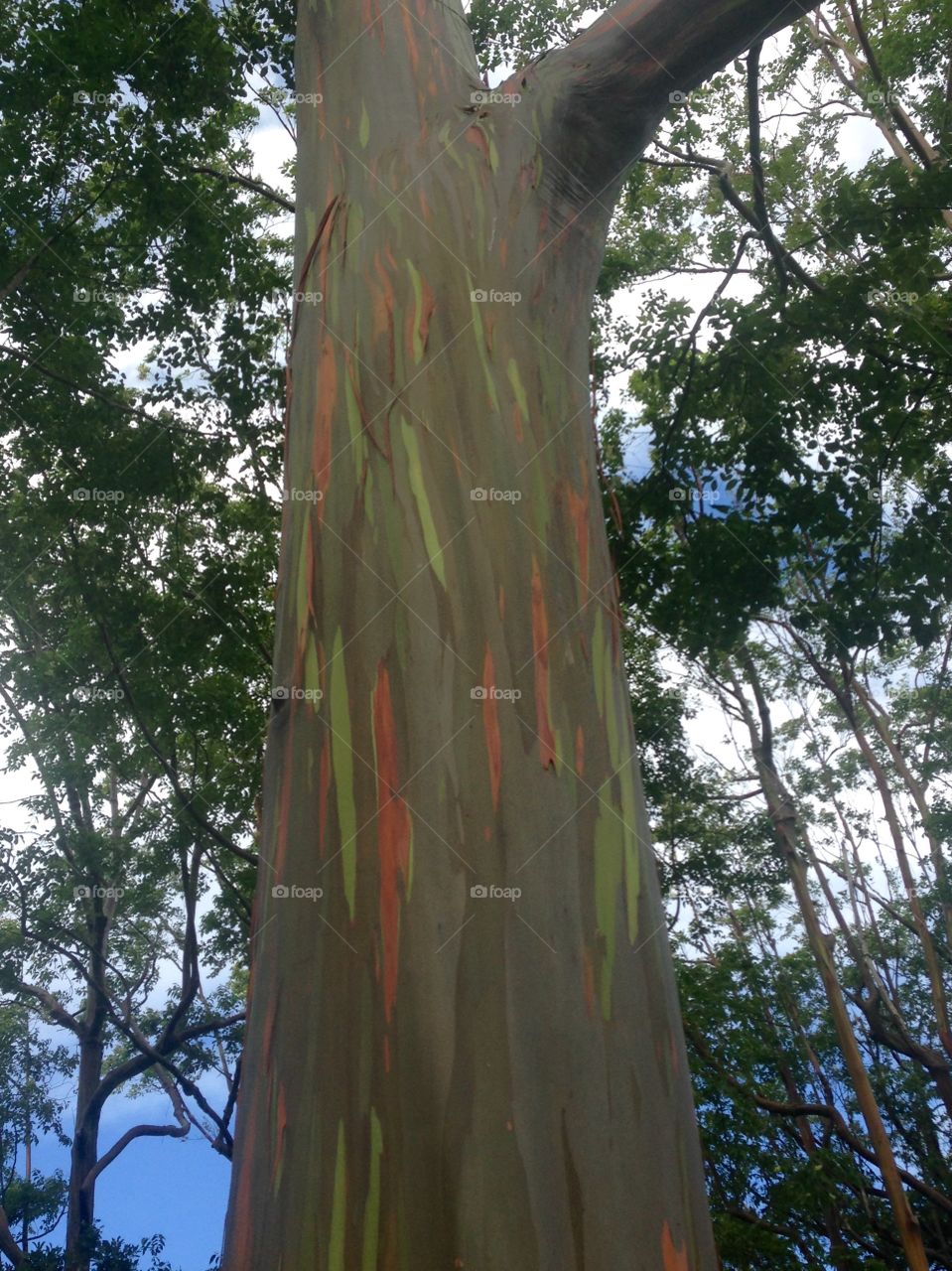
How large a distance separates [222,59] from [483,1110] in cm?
580

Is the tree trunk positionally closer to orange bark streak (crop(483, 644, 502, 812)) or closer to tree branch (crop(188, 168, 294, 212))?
tree branch (crop(188, 168, 294, 212))

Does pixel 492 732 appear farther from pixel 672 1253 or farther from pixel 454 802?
pixel 672 1253

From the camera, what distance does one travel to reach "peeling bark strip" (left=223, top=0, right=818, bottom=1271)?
728 millimetres

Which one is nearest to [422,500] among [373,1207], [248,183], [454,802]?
[454,802]

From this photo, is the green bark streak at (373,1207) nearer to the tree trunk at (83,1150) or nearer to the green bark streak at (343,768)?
the green bark streak at (343,768)

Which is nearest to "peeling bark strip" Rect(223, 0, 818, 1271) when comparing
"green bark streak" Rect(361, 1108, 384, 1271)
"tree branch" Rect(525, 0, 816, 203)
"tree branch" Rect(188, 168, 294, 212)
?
"green bark streak" Rect(361, 1108, 384, 1271)

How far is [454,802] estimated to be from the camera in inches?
35.9

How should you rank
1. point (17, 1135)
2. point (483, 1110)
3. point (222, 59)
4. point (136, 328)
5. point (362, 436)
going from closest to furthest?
point (483, 1110), point (362, 436), point (222, 59), point (136, 328), point (17, 1135)

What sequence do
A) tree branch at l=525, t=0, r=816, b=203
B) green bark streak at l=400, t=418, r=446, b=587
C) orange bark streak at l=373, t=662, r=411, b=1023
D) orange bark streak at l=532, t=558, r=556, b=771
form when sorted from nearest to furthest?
orange bark streak at l=373, t=662, r=411, b=1023 → orange bark streak at l=532, t=558, r=556, b=771 → green bark streak at l=400, t=418, r=446, b=587 → tree branch at l=525, t=0, r=816, b=203

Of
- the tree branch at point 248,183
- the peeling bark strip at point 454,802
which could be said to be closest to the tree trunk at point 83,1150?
the tree branch at point 248,183

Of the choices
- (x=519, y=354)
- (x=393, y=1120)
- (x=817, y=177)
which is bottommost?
(x=393, y=1120)

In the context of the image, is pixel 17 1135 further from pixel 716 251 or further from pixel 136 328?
pixel 716 251

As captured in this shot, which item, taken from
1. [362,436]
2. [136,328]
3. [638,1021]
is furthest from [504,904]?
[136,328]

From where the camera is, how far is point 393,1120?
2.42ft
